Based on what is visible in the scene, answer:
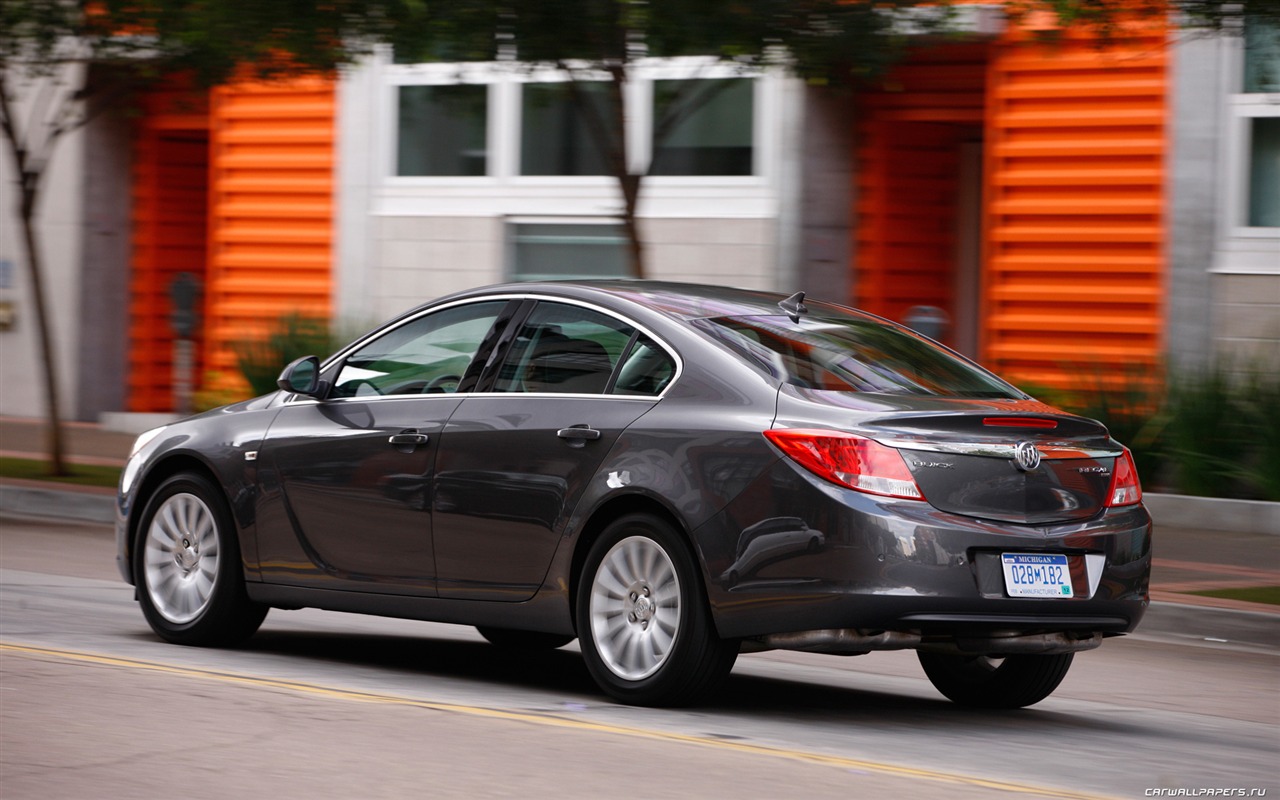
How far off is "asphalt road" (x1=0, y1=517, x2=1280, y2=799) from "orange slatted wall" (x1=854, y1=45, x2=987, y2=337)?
355 inches

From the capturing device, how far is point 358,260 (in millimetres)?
21078

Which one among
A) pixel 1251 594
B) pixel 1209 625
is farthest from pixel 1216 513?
pixel 1209 625

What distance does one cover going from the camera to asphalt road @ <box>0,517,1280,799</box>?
588 cm

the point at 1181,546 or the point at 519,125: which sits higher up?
the point at 519,125

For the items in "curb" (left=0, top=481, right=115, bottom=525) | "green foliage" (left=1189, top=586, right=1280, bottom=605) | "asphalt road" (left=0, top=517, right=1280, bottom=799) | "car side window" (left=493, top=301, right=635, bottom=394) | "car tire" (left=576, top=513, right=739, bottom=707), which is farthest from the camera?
"curb" (left=0, top=481, right=115, bottom=525)

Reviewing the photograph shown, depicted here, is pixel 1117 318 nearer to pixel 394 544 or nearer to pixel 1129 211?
pixel 1129 211

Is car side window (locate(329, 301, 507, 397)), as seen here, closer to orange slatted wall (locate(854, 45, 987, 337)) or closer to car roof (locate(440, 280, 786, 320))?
car roof (locate(440, 280, 786, 320))

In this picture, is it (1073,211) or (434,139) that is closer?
(1073,211)

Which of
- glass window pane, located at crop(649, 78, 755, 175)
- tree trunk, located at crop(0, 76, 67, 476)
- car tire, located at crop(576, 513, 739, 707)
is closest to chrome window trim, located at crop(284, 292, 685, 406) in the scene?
car tire, located at crop(576, 513, 739, 707)

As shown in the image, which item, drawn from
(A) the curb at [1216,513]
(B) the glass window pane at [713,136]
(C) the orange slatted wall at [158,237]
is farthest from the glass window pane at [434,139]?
(A) the curb at [1216,513]

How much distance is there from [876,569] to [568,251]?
44.6 feet

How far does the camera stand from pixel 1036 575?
6824 mm

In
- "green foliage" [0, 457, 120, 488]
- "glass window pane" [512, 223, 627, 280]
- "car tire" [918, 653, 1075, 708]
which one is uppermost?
"glass window pane" [512, 223, 627, 280]

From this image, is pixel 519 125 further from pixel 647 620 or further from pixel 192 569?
pixel 647 620
